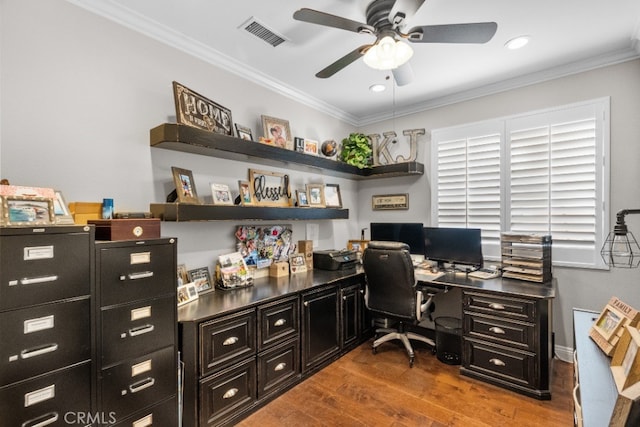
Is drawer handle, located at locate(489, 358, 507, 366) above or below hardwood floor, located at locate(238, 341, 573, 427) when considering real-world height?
above

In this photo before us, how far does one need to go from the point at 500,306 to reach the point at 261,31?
9.33 ft

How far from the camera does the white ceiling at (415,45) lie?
2.01 meters

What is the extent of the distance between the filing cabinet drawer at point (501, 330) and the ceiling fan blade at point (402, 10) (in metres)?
2.31

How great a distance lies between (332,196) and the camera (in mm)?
3766

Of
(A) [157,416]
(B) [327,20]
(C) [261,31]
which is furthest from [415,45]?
(A) [157,416]

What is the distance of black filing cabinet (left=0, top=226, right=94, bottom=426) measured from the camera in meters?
1.24

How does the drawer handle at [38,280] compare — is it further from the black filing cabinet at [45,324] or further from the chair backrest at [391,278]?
the chair backrest at [391,278]

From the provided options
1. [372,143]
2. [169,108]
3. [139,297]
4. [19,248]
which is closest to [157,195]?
[169,108]

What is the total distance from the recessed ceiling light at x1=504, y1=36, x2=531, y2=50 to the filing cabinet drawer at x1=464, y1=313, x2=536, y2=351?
7.25ft

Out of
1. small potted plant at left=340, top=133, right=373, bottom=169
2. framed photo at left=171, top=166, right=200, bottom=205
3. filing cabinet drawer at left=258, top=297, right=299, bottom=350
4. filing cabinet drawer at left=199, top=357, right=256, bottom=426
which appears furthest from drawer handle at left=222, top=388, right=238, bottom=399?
Result: small potted plant at left=340, top=133, right=373, bottom=169

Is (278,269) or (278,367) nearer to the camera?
(278,367)

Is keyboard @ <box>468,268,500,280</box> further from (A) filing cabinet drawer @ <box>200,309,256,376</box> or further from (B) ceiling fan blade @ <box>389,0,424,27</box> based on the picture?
(B) ceiling fan blade @ <box>389,0,424,27</box>

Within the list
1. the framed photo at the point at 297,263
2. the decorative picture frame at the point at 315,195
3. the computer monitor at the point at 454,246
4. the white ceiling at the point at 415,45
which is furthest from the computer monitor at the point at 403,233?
the white ceiling at the point at 415,45

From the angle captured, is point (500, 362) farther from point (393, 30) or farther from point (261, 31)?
point (261, 31)
